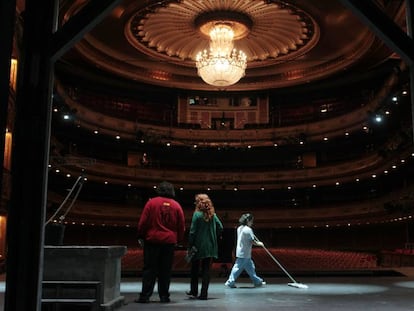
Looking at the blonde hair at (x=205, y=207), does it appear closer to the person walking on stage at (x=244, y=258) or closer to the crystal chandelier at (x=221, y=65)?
the person walking on stage at (x=244, y=258)

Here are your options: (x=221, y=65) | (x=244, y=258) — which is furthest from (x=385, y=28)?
(x=221, y=65)

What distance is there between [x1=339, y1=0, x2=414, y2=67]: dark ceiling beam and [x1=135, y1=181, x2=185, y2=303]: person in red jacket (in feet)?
14.0

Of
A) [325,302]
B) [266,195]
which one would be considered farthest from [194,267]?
[266,195]

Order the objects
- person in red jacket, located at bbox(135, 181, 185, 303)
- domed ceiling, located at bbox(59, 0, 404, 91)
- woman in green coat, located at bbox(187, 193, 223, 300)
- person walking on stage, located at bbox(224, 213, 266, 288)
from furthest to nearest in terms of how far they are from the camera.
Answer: domed ceiling, located at bbox(59, 0, 404, 91)
person walking on stage, located at bbox(224, 213, 266, 288)
woman in green coat, located at bbox(187, 193, 223, 300)
person in red jacket, located at bbox(135, 181, 185, 303)

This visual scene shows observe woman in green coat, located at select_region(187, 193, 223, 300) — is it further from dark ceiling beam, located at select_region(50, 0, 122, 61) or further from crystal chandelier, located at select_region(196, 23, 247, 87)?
crystal chandelier, located at select_region(196, 23, 247, 87)

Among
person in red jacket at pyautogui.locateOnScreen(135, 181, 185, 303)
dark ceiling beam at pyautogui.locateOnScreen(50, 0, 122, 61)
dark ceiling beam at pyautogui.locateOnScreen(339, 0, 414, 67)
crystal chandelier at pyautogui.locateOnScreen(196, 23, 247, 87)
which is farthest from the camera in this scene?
crystal chandelier at pyautogui.locateOnScreen(196, 23, 247, 87)

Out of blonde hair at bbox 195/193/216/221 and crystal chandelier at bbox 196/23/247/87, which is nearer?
blonde hair at bbox 195/193/216/221

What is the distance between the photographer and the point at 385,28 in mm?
3570

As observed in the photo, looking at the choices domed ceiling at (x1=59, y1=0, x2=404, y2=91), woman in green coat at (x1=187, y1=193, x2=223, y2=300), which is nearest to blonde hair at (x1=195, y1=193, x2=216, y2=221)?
woman in green coat at (x1=187, y1=193, x2=223, y2=300)

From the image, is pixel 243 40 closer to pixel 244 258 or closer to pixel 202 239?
pixel 244 258

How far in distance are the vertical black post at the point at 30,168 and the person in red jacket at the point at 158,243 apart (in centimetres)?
349

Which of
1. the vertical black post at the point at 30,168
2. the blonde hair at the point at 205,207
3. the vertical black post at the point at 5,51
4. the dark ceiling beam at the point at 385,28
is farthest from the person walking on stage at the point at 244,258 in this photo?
the vertical black post at the point at 5,51

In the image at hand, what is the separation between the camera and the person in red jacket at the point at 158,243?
275 inches

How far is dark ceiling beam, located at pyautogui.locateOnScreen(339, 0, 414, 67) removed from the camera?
349 cm
